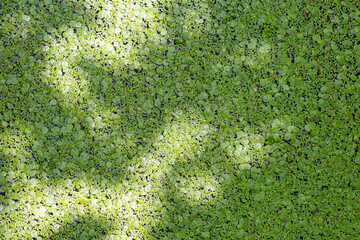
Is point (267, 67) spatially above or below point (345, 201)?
above

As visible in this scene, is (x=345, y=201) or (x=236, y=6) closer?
(x=345, y=201)

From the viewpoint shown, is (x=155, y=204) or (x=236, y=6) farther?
(x=236, y=6)

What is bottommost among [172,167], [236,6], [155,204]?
[155,204]

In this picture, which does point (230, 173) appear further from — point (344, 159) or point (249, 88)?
point (344, 159)

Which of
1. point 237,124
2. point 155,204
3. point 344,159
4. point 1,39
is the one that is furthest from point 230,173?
point 1,39

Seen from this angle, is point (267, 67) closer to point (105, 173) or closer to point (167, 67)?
point (167, 67)

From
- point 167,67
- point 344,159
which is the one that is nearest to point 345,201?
point 344,159
